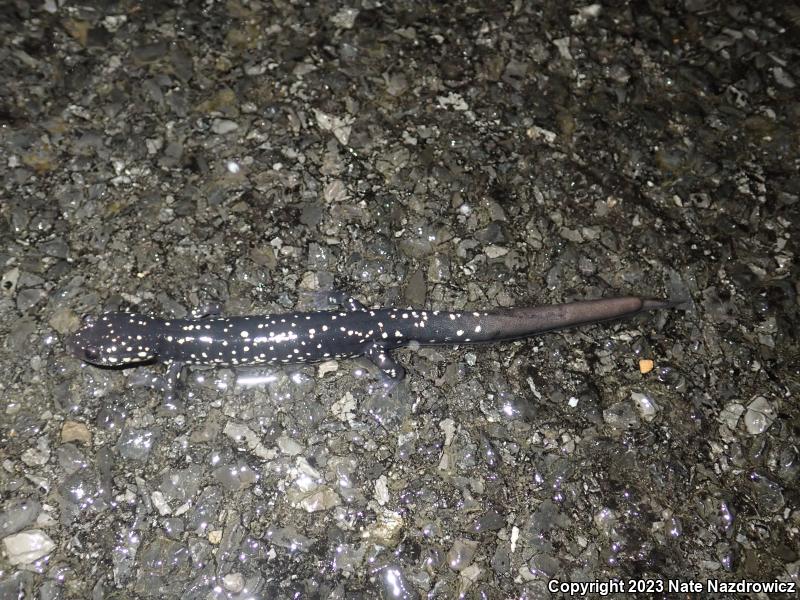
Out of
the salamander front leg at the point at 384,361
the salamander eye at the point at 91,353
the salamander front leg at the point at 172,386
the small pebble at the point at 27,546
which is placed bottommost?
the small pebble at the point at 27,546

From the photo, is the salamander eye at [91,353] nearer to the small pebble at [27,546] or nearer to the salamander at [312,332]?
the salamander at [312,332]

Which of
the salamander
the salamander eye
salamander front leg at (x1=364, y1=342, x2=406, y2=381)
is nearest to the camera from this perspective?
the salamander eye

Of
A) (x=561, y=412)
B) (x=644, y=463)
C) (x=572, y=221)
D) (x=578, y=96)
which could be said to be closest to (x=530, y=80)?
(x=578, y=96)

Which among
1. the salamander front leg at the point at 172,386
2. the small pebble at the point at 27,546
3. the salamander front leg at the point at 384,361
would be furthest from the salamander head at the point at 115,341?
the salamander front leg at the point at 384,361

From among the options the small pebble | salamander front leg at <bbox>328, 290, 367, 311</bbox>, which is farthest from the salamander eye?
salamander front leg at <bbox>328, 290, 367, 311</bbox>

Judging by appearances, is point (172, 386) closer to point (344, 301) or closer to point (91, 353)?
point (91, 353)

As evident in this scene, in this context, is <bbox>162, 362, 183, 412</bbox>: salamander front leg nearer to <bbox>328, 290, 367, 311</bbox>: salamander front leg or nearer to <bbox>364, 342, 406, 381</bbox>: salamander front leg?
<bbox>328, 290, 367, 311</bbox>: salamander front leg

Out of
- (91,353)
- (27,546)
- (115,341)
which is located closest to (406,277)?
(115,341)
